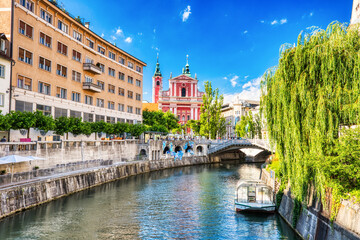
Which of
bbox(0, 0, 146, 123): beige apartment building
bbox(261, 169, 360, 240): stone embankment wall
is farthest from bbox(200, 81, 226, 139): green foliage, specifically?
bbox(261, 169, 360, 240): stone embankment wall

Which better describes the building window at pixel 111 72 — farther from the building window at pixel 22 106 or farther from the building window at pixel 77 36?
the building window at pixel 22 106

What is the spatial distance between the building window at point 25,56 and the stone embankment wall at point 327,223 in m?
39.3

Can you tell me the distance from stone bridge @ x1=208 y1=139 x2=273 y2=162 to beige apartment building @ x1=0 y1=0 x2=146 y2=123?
23.7 m

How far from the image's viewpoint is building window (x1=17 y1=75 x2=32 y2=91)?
42875 millimetres

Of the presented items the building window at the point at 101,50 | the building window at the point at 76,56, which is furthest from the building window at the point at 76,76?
the building window at the point at 101,50

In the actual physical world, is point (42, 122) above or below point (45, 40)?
below

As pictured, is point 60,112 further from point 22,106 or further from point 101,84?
point 101,84

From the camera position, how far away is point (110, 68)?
Answer: 68062 millimetres

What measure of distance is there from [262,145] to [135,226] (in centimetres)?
5088

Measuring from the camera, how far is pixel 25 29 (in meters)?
43.5

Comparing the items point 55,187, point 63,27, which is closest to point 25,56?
point 63,27

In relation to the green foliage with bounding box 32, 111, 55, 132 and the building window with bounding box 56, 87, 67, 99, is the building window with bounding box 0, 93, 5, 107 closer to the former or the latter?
the green foliage with bounding box 32, 111, 55, 132

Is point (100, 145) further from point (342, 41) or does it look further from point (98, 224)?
point (342, 41)

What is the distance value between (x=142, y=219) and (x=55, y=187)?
37.3ft
